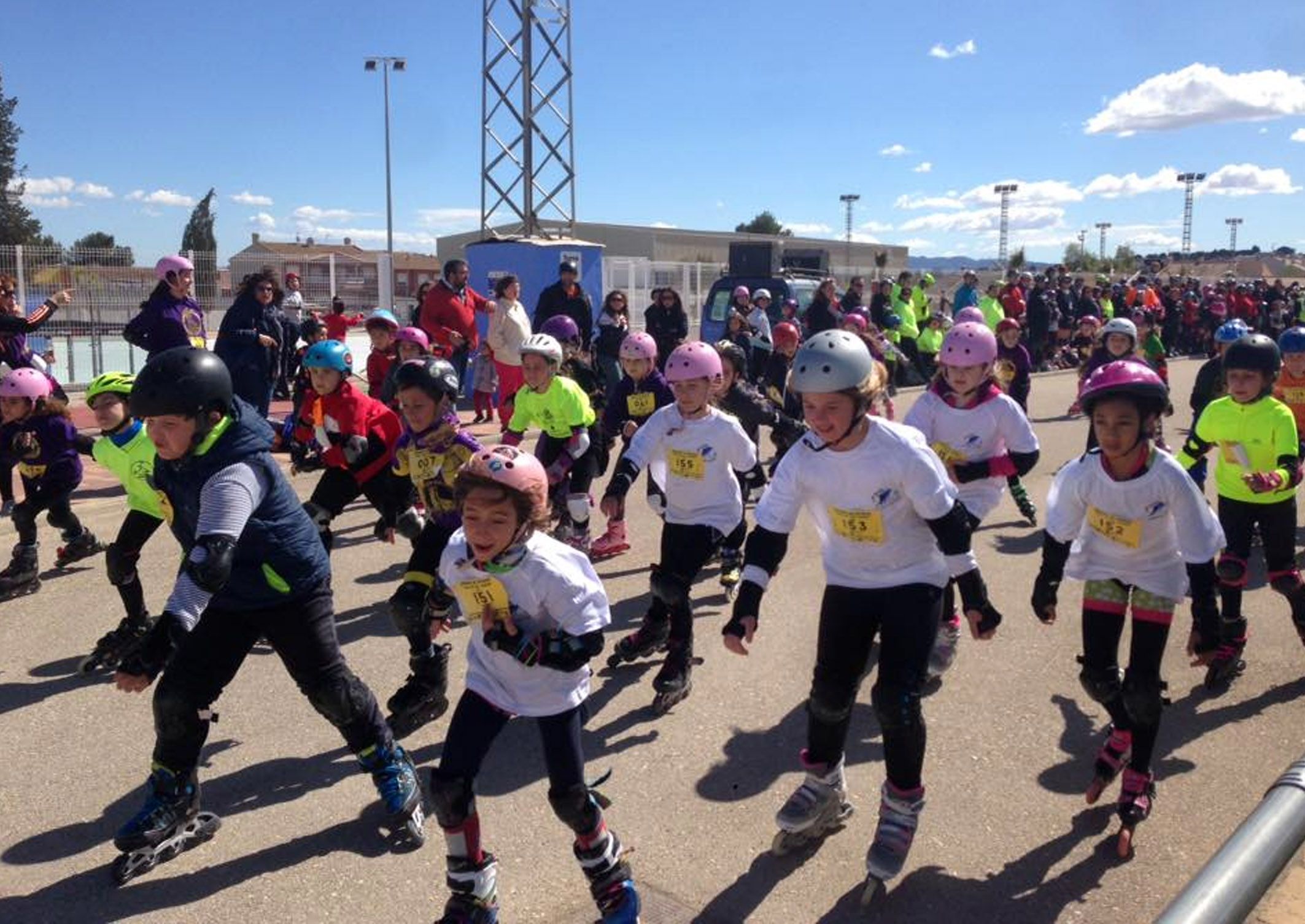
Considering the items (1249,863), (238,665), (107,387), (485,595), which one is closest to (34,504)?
(107,387)

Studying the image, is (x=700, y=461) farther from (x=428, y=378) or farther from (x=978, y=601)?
(x=978, y=601)

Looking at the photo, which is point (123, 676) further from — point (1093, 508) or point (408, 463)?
point (1093, 508)

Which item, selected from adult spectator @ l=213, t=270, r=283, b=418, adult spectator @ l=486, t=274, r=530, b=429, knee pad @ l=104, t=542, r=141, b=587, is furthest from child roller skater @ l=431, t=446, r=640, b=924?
adult spectator @ l=486, t=274, r=530, b=429

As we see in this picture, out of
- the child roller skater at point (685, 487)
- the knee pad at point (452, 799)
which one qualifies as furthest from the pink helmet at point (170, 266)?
the knee pad at point (452, 799)

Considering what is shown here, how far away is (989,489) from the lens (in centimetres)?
561

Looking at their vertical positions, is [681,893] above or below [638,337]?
below

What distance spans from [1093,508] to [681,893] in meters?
2.20

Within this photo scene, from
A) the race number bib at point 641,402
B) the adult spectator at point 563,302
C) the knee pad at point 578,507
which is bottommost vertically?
the knee pad at point 578,507

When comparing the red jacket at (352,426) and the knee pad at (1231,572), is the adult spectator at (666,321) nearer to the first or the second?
the red jacket at (352,426)

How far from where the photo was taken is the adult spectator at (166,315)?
9438mm

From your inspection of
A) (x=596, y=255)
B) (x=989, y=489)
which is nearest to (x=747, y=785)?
(x=989, y=489)

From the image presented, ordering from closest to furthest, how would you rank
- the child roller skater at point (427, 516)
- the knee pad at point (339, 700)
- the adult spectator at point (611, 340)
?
1. the knee pad at point (339, 700)
2. the child roller skater at point (427, 516)
3. the adult spectator at point (611, 340)

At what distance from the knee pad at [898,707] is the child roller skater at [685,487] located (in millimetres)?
1762

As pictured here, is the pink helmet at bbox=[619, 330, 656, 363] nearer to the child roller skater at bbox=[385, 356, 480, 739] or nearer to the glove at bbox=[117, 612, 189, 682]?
the child roller skater at bbox=[385, 356, 480, 739]
